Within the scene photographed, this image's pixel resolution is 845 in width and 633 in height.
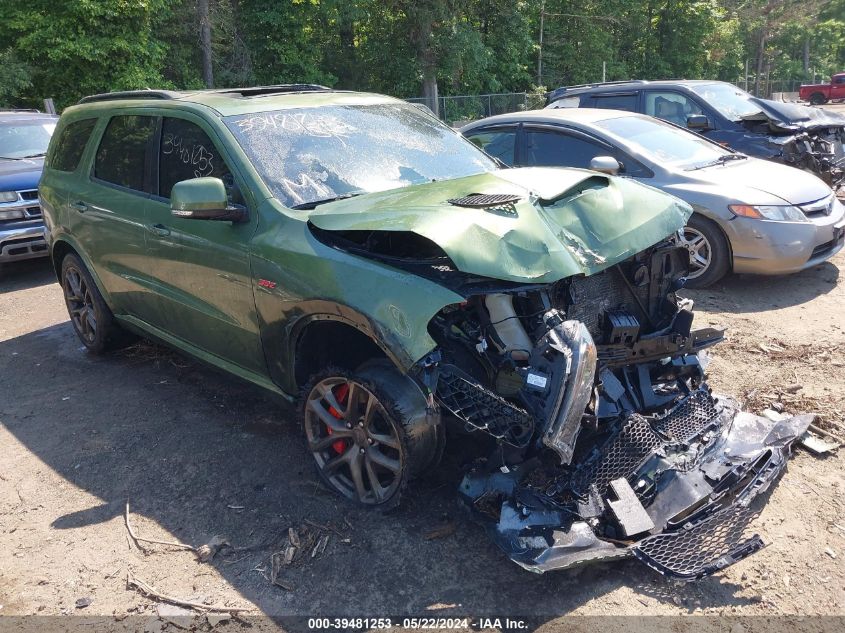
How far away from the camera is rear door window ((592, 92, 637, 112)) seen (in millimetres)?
9336

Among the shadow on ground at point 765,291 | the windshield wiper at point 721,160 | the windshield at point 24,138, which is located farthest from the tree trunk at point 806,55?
the windshield at point 24,138

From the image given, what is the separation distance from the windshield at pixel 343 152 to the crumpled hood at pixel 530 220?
23 cm

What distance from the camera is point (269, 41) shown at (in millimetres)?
26547

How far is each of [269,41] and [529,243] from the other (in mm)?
26444

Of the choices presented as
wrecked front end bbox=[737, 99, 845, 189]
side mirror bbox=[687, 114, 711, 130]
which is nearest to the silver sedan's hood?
side mirror bbox=[687, 114, 711, 130]

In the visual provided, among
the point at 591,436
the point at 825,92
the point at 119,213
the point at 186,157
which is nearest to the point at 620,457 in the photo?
the point at 591,436

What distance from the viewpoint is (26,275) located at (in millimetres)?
9055

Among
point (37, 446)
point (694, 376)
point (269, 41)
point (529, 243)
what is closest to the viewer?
point (529, 243)

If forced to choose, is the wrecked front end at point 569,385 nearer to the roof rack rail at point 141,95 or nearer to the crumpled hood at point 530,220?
the crumpled hood at point 530,220

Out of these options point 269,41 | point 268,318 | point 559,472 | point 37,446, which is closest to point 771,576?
point 559,472

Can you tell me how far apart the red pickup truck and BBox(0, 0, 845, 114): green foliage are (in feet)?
12.2

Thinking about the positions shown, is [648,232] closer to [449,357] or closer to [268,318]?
[449,357]

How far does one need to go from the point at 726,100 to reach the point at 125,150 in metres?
7.83

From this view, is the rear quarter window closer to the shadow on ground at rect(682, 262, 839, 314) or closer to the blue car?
the shadow on ground at rect(682, 262, 839, 314)
